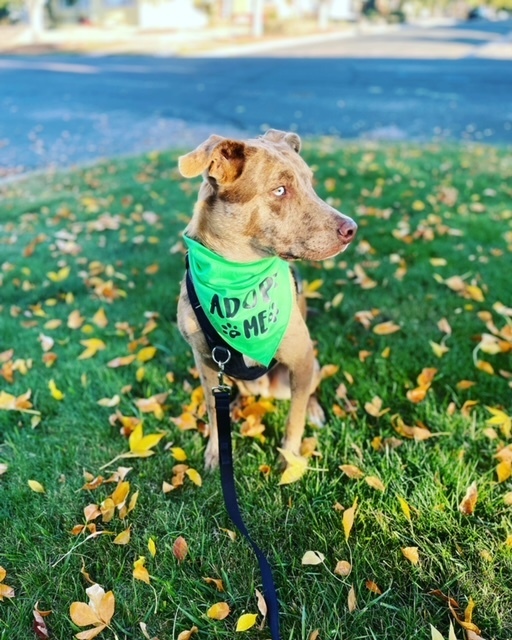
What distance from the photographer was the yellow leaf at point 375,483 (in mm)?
2781

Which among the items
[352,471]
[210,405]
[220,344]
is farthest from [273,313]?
[352,471]

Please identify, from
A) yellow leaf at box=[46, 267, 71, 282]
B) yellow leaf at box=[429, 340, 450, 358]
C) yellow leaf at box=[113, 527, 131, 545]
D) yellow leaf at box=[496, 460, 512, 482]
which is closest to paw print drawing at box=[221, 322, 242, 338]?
yellow leaf at box=[113, 527, 131, 545]

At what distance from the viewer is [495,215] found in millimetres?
6223

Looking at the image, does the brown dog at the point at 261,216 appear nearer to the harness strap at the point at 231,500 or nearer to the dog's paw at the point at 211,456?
the harness strap at the point at 231,500

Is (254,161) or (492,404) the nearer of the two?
(254,161)

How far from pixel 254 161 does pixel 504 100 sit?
14.3 meters

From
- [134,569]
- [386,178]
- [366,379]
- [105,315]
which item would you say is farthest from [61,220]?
[134,569]

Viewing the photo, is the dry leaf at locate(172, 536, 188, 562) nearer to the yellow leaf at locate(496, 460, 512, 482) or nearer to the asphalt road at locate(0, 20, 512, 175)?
the yellow leaf at locate(496, 460, 512, 482)

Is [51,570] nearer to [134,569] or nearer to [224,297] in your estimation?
[134,569]

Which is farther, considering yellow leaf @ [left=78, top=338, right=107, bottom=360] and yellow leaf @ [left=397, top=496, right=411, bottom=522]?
yellow leaf @ [left=78, top=338, right=107, bottom=360]

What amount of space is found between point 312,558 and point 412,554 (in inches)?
18.0

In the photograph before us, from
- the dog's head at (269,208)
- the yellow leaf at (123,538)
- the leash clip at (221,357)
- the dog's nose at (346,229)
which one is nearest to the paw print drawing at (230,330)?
the leash clip at (221,357)

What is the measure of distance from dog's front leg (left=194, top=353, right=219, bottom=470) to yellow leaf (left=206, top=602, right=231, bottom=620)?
89 centimetres

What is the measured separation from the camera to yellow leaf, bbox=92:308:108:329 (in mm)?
4562
